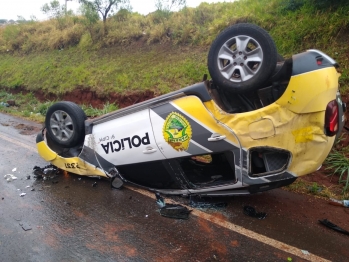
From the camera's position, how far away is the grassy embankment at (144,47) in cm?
738

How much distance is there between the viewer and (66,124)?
15.2 feet

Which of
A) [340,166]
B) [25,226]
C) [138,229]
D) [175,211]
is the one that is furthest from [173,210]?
[340,166]

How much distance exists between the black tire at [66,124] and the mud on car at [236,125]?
0.37m

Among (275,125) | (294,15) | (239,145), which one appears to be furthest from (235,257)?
(294,15)

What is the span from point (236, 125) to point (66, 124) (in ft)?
8.19

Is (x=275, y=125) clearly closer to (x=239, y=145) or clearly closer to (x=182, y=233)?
(x=239, y=145)

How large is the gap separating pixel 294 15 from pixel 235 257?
269 inches

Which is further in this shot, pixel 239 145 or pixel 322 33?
pixel 322 33

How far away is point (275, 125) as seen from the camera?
10.5 ft

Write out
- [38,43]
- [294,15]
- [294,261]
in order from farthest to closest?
[38,43] → [294,15] → [294,261]

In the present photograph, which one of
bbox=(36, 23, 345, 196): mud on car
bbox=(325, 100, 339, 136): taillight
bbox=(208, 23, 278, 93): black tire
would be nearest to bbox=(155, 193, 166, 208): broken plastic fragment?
bbox=(36, 23, 345, 196): mud on car

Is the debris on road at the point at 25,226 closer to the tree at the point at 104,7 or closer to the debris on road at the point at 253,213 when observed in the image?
the debris on road at the point at 253,213

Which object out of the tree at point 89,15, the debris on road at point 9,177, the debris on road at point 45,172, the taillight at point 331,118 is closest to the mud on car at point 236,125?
the taillight at point 331,118

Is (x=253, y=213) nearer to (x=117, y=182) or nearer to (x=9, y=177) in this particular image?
(x=117, y=182)
